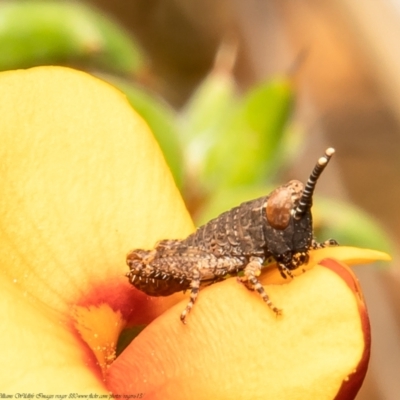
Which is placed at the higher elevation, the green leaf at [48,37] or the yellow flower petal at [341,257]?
the green leaf at [48,37]

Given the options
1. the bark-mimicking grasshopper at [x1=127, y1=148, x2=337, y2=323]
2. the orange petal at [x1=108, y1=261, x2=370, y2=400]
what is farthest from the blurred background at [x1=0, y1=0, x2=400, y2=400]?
the orange petal at [x1=108, y1=261, x2=370, y2=400]

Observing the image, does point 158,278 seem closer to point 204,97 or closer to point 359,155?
point 204,97

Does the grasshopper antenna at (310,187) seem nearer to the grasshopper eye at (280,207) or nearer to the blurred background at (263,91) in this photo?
the grasshopper eye at (280,207)

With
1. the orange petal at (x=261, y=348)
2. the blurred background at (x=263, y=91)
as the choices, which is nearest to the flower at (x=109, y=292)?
the orange petal at (x=261, y=348)

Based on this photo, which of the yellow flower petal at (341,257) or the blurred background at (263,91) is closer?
the yellow flower petal at (341,257)

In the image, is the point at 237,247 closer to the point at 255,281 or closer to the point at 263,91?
the point at 255,281

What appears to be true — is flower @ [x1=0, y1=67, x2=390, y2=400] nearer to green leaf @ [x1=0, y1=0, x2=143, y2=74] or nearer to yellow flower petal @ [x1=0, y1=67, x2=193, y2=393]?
yellow flower petal @ [x1=0, y1=67, x2=193, y2=393]

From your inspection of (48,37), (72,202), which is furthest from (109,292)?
(48,37)

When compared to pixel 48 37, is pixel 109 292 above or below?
below
